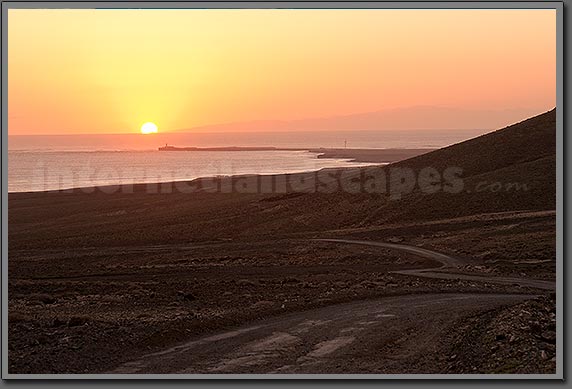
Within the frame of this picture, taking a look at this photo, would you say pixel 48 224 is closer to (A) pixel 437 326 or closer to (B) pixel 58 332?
(B) pixel 58 332

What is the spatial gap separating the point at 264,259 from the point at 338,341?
15809 mm

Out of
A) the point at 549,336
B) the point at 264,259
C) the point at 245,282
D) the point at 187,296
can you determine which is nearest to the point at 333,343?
the point at 549,336

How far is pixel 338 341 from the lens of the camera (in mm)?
16156

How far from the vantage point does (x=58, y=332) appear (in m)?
16.3

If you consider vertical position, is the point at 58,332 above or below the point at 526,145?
below

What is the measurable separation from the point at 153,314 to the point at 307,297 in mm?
4980

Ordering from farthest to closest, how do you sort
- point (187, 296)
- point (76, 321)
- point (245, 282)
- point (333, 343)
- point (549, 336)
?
1. point (245, 282)
2. point (187, 296)
3. point (76, 321)
4. point (333, 343)
5. point (549, 336)

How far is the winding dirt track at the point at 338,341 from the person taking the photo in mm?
14219

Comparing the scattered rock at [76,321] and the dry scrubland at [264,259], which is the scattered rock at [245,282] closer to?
the dry scrubland at [264,259]

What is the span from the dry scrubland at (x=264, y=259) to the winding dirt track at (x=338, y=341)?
0.43m

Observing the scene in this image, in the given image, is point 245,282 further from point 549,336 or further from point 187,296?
point 549,336

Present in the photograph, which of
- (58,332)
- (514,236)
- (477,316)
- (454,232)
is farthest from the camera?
(454,232)

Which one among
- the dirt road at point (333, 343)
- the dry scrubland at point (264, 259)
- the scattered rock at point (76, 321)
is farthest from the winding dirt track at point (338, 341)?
the scattered rock at point (76, 321)

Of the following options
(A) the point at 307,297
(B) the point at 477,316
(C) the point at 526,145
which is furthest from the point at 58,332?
(C) the point at 526,145
